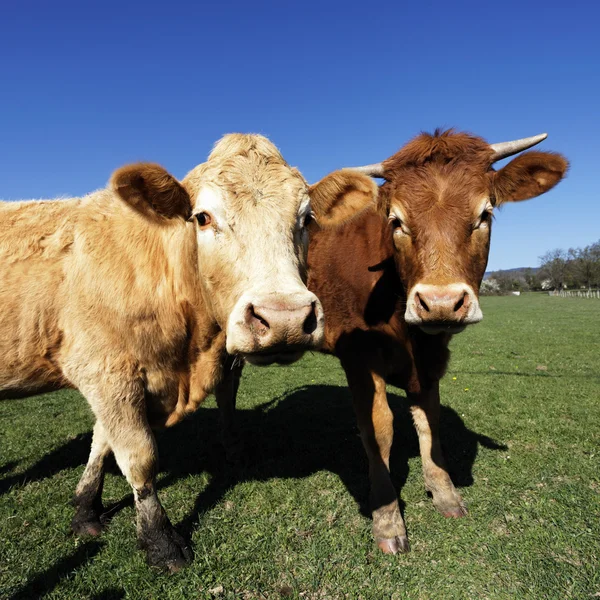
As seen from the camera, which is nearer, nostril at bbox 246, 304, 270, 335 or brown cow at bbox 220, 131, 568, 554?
nostril at bbox 246, 304, 270, 335

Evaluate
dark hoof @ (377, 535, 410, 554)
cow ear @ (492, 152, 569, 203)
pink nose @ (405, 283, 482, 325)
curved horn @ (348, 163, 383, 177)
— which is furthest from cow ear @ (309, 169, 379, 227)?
dark hoof @ (377, 535, 410, 554)

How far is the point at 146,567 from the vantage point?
3.21m

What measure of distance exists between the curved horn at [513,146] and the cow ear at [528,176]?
124 mm

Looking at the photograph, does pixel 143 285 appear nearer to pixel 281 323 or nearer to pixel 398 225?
pixel 281 323

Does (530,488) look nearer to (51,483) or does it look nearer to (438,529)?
(438,529)

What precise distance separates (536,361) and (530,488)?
8798 mm

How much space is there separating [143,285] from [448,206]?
2564 millimetres

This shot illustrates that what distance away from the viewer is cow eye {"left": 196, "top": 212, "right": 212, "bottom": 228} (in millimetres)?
2663

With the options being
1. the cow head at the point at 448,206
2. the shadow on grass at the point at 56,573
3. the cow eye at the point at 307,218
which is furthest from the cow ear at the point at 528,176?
the shadow on grass at the point at 56,573

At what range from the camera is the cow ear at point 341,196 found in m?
3.38

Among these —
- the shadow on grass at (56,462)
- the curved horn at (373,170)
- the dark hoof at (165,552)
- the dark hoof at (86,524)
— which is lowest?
the shadow on grass at (56,462)

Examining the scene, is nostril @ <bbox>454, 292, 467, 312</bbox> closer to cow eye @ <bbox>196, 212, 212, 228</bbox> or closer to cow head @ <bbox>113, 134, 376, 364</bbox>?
cow head @ <bbox>113, 134, 376, 364</bbox>

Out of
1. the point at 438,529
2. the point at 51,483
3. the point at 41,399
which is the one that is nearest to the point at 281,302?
the point at 438,529

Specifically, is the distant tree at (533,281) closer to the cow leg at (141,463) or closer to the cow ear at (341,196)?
the cow ear at (341,196)
